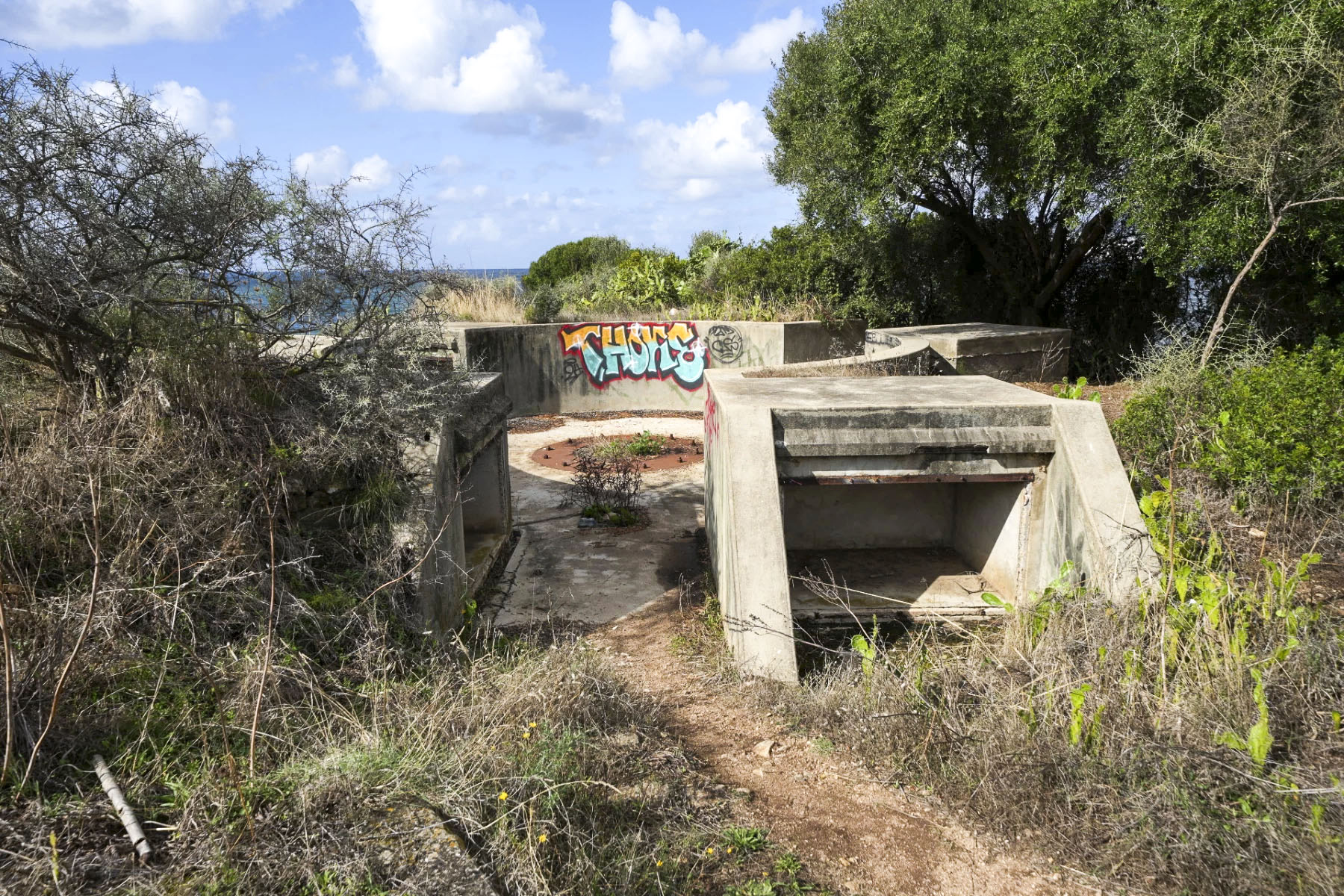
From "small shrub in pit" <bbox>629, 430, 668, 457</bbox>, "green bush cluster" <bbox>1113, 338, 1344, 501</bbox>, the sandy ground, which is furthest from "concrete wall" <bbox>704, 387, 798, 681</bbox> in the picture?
"small shrub in pit" <bbox>629, 430, 668, 457</bbox>

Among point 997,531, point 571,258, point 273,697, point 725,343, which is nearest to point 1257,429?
point 997,531

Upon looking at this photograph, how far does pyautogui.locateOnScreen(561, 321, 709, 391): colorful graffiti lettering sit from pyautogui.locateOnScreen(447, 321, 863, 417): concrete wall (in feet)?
0.05

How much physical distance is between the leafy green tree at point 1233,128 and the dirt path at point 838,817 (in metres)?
7.64

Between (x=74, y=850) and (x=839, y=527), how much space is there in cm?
627

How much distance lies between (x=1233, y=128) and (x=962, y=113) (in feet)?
16.0

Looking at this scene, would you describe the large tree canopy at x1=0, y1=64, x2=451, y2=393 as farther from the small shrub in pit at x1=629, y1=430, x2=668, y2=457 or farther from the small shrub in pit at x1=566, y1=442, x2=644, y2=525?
the small shrub in pit at x1=629, y1=430, x2=668, y2=457

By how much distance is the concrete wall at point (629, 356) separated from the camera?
607 inches

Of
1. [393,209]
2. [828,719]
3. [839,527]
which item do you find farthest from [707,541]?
[393,209]

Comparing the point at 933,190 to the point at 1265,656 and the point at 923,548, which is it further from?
the point at 1265,656

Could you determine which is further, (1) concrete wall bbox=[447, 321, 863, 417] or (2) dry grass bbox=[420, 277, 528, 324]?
(2) dry grass bbox=[420, 277, 528, 324]

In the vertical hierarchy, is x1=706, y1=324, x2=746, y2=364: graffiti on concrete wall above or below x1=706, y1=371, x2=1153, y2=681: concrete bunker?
above

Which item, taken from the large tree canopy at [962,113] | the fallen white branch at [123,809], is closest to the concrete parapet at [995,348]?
the large tree canopy at [962,113]

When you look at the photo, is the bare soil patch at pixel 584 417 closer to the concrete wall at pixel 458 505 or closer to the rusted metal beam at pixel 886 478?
the concrete wall at pixel 458 505

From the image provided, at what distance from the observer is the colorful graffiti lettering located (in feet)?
52.0
